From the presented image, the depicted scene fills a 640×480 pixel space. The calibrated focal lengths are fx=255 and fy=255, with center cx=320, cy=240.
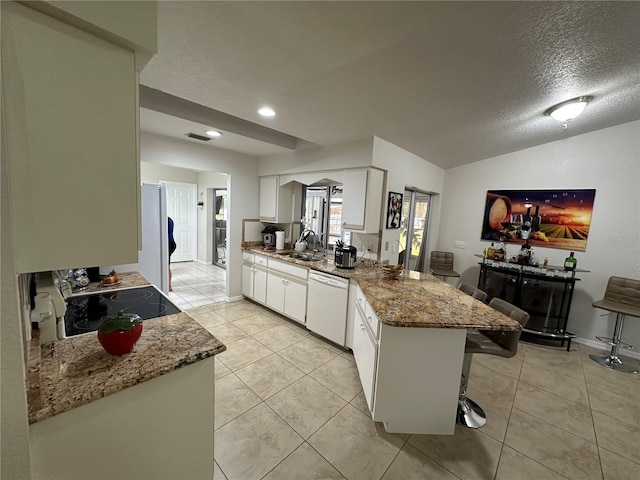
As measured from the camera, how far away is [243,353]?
2.80 meters

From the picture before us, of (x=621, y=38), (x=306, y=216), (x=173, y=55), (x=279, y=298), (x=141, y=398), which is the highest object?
(x=621, y=38)

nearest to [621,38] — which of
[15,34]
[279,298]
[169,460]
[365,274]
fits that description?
[365,274]

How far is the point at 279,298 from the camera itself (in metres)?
3.63

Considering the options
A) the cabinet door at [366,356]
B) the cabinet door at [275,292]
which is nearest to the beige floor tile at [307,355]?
the cabinet door at [366,356]

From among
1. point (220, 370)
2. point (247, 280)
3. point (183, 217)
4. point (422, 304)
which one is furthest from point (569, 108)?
point (183, 217)

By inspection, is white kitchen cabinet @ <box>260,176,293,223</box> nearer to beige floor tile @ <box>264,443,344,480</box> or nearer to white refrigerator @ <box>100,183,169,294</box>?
white refrigerator @ <box>100,183,169,294</box>

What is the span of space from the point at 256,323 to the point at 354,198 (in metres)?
2.17

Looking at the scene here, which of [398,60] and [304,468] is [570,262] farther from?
[304,468]

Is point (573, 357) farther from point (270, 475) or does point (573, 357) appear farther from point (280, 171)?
point (280, 171)

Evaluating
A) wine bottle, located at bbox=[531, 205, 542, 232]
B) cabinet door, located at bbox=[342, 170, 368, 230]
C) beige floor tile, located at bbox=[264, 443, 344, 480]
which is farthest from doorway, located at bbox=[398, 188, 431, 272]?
beige floor tile, located at bbox=[264, 443, 344, 480]

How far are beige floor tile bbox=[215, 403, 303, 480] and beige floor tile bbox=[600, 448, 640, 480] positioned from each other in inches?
80.2

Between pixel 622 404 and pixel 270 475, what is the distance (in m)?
3.10

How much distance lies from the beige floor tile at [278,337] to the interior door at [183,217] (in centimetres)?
470

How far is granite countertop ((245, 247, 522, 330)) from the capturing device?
1.65 meters
